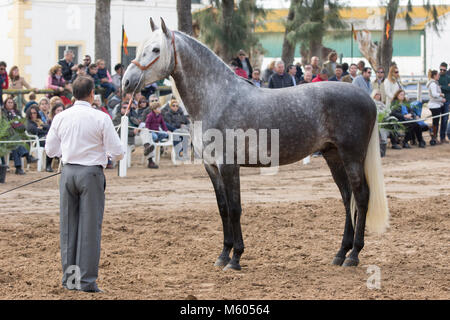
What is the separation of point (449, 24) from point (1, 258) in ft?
120

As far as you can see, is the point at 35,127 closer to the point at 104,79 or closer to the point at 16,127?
the point at 16,127

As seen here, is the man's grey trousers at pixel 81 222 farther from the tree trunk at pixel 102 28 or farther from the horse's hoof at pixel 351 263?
the tree trunk at pixel 102 28

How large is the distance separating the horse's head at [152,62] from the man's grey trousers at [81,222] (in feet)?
3.60

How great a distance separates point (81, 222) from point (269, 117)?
202 centimetres

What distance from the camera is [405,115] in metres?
16.4

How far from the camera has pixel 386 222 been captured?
6914 millimetres

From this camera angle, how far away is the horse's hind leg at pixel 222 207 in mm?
6680

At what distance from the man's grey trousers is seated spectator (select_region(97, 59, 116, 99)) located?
10.2 metres

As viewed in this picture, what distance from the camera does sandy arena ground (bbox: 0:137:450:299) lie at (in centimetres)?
579

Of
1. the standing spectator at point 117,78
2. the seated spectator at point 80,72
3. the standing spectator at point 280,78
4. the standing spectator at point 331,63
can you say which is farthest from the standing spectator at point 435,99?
the seated spectator at point 80,72

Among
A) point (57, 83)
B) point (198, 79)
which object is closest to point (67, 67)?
point (57, 83)
